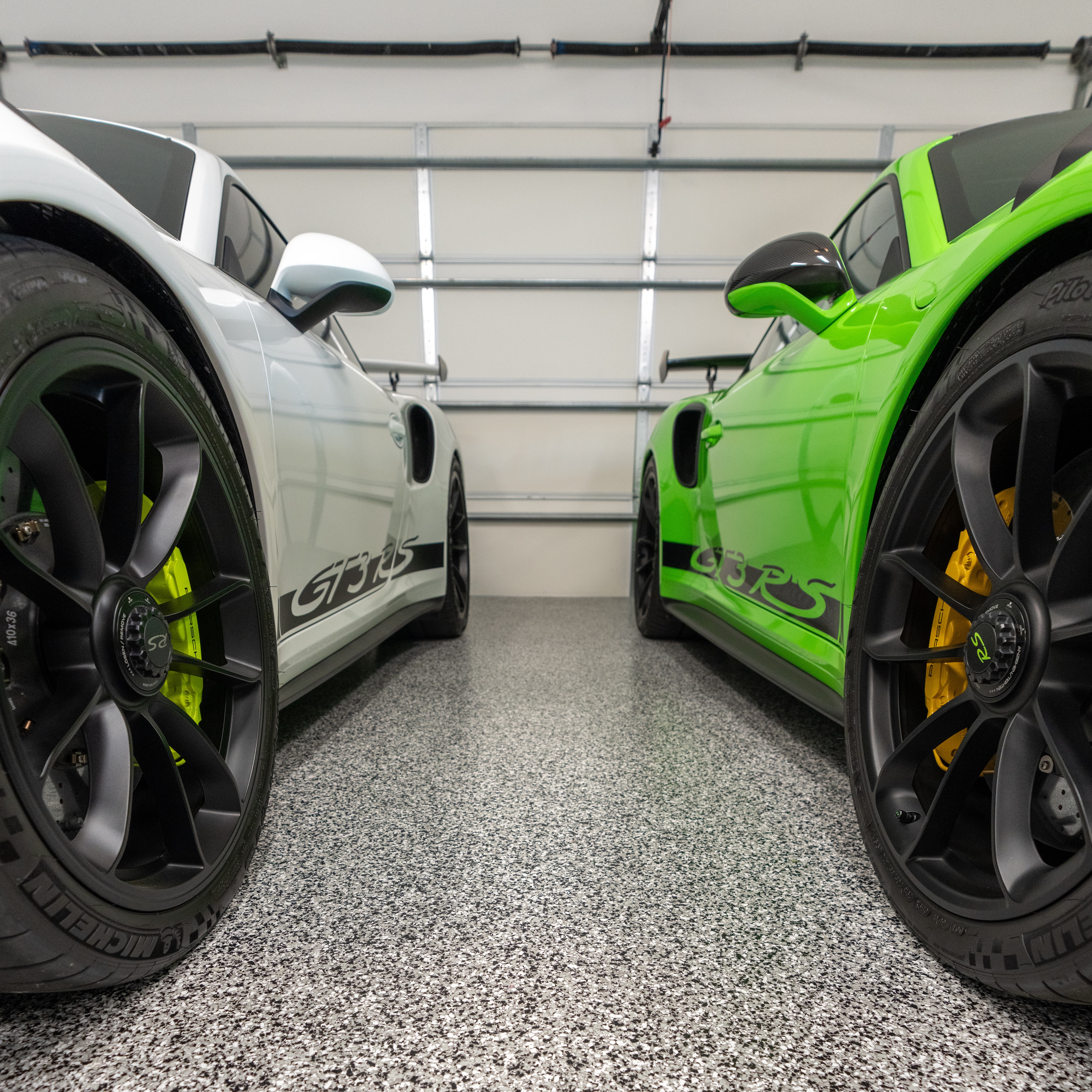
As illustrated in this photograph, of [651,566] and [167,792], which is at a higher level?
[167,792]

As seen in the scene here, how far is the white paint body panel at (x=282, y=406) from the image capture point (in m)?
0.68

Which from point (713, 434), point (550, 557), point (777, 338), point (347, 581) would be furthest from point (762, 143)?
point (347, 581)

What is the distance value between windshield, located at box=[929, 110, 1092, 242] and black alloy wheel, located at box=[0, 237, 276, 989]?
4.36 ft

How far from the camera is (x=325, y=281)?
1272 millimetres

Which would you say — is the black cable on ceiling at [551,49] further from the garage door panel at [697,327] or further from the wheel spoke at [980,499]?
the wheel spoke at [980,499]

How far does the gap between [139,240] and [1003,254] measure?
1.02 metres

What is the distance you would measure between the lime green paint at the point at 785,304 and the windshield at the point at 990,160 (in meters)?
0.21

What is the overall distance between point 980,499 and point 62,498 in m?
1.01

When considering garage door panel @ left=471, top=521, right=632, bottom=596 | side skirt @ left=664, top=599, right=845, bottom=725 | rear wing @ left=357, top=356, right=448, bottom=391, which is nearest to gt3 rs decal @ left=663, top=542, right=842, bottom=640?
side skirt @ left=664, top=599, right=845, bottom=725

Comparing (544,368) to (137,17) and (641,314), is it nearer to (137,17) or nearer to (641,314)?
(641,314)

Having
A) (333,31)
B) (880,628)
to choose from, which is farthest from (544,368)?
(880,628)

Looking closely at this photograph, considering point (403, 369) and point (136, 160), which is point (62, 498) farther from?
point (403, 369)

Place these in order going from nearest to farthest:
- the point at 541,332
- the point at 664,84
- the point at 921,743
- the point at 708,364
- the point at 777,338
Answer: the point at 921,743, the point at 777,338, the point at 708,364, the point at 664,84, the point at 541,332

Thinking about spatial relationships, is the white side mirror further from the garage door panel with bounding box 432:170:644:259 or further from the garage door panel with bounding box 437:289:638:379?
the garage door panel with bounding box 432:170:644:259
